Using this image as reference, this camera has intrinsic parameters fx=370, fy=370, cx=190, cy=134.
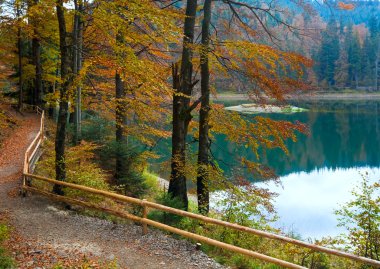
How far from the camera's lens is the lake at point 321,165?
1939 centimetres

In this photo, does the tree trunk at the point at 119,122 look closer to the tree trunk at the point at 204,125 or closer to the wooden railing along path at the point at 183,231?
the wooden railing along path at the point at 183,231

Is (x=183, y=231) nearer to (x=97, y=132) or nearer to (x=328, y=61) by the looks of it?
(x=97, y=132)

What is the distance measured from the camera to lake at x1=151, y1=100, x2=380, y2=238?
1939cm

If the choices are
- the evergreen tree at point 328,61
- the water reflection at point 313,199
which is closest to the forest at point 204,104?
the water reflection at point 313,199

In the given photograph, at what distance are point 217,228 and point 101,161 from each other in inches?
302

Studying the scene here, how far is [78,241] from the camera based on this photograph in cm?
870

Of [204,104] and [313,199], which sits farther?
[313,199]

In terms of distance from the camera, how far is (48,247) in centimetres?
825

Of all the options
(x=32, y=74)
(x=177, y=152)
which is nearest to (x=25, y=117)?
(x=32, y=74)

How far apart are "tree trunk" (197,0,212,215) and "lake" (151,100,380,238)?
775mm

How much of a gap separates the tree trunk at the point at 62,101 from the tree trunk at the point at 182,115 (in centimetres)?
367

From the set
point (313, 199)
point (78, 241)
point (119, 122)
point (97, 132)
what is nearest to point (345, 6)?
point (78, 241)

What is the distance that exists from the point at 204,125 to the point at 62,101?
5.14m

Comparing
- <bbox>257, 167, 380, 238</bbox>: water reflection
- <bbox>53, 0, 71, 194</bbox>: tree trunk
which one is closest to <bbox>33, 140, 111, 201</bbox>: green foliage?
<bbox>53, 0, 71, 194</bbox>: tree trunk
